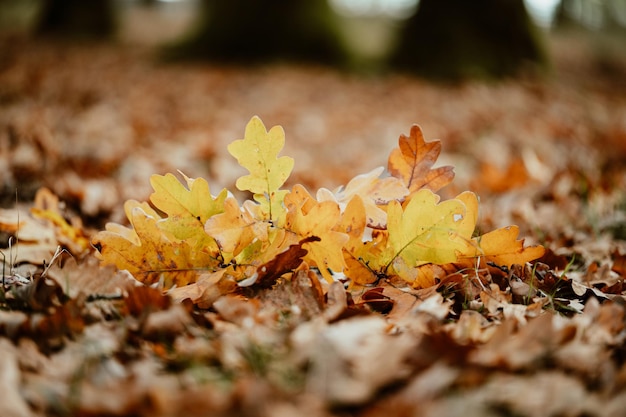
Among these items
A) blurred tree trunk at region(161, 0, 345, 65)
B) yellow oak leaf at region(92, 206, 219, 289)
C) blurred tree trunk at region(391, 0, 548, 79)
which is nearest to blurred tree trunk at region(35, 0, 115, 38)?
blurred tree trunk at region(161, 0, 345, 65)

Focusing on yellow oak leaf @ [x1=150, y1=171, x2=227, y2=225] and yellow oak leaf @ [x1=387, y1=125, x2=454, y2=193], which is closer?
yellow oak leaf @ [x1=150, y1=171, x2=227, y2=225]

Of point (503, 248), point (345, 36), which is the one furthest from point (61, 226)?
point (345, 36)

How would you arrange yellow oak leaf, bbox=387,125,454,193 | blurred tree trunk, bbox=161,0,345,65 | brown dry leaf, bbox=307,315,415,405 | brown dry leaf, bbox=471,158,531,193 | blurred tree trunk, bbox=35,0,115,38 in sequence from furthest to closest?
blurred tree trunk, bbox=35,0,115,38 < blurred tree trunk, bbox=161,0,345,65 < brown dry leaf, bbox=471,158,531,193 < yellow oak leaf, bbox=387,125,454,193 < brown dry leaf, bbox=307,315,415,405

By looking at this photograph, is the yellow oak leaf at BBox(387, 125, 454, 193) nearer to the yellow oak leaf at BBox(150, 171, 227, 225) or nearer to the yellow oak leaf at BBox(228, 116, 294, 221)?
the yellow oak leaf at BBox(228, 116, 294, 221)

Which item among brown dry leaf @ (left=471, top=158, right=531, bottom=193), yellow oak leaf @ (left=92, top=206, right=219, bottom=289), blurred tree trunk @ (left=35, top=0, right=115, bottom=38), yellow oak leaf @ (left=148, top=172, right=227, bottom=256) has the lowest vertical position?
blurred tree trunk @ (left=35, top=0, right=115, bottom=38)

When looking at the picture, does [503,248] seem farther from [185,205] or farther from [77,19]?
[77,19]

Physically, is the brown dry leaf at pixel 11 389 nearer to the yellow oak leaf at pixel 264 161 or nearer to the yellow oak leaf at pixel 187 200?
the yellow oak leaf at pixel 187 200

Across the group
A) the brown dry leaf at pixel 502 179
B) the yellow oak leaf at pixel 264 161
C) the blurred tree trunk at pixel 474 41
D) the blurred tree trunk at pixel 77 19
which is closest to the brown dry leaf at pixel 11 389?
the yellow oak leaf at pixel 264 161

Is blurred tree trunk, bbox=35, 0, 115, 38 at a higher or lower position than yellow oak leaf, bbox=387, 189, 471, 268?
lower

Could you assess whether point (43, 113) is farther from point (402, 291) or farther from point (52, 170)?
point (402, 291)
